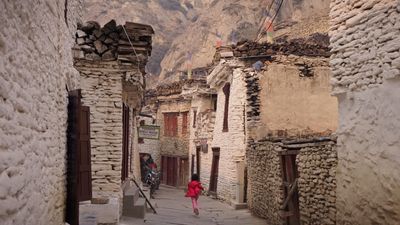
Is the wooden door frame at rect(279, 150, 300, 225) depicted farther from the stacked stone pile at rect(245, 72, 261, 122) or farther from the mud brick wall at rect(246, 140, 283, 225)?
the stacked stone pile at rect(245, 72, 261, 122)

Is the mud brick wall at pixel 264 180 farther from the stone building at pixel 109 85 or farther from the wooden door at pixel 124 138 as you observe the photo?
the stone building at pixel 109 85

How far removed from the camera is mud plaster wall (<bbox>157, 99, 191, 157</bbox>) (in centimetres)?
2497

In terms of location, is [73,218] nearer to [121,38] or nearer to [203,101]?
[121,38]

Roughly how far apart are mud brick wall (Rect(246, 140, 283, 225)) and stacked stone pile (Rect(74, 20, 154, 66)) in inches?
169

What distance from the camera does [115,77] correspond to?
339 inches

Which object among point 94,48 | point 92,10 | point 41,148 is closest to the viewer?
point 41,148

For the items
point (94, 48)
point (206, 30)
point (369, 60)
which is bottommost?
point (369, 60)

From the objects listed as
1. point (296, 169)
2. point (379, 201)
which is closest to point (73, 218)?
point (379, 201)

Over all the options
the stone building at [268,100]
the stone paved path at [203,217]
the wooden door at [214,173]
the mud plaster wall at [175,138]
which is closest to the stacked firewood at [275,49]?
the stone building at [268,100]

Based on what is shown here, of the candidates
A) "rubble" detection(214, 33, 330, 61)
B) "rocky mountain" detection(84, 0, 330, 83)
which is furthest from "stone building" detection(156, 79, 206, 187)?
"rocky mountain" detection(84, 0, 330, 83)

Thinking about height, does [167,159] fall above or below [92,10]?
below

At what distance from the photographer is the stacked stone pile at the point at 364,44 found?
603 centimetres

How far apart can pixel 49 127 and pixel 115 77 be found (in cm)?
383

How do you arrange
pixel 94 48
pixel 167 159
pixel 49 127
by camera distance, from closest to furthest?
1. pixel 49 127
2. pixel 94 48
3. pixel 167 159
